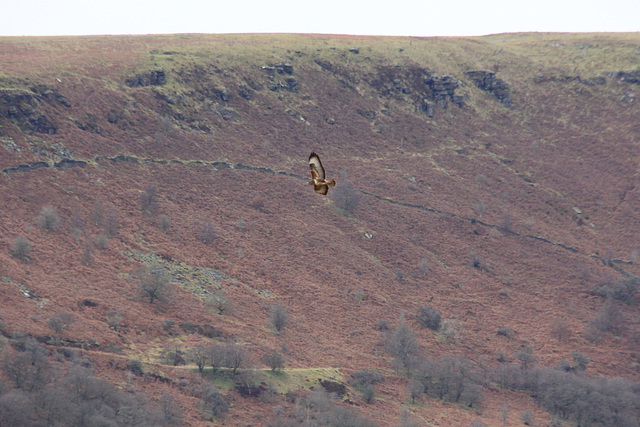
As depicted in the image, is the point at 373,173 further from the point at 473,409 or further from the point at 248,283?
the point at 473,409

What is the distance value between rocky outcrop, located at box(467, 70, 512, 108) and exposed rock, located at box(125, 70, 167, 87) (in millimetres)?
66237

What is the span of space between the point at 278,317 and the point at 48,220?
92.9 ft

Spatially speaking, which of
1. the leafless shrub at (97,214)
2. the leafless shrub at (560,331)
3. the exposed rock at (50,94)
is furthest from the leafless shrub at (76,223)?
the leafless shrub at (560,331)

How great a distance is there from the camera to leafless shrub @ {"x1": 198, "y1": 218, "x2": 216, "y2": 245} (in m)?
84.1

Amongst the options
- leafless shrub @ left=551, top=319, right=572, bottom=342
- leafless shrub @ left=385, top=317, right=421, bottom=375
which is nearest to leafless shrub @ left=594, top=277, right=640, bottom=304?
leafless shrub @ left=551, top=319, right=572, bottom=342

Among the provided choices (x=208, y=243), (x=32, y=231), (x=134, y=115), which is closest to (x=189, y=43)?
(x=134, y=115)

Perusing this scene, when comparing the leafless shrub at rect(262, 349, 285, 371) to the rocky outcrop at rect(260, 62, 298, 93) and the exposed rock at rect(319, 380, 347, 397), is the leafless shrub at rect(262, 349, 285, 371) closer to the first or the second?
the exposed rock at rect(319, 380, 347, 397)

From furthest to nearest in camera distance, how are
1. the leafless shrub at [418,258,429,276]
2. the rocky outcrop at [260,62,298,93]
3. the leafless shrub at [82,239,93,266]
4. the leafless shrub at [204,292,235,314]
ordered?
the rocky outcrop at [260,62,298,93] < the leafless shrub at [418,258,429,276] < the leafless shrub at [204,292,235,314] < the leafless shrub at [82,239,93,266]

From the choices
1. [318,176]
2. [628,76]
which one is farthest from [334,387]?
[628,76]

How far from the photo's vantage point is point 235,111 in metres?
112

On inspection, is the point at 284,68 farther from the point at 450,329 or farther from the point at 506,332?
the point at 506,332

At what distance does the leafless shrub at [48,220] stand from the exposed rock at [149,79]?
38.0m

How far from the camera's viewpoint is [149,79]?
109m

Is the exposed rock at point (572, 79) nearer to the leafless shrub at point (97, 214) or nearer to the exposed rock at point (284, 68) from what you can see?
the exposed rock at point (284, 68)
